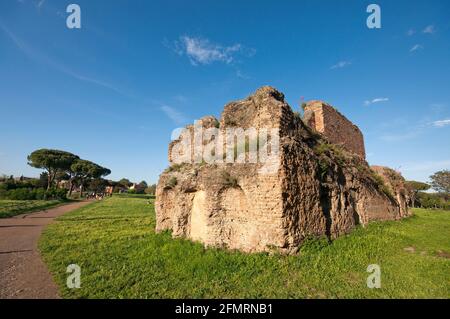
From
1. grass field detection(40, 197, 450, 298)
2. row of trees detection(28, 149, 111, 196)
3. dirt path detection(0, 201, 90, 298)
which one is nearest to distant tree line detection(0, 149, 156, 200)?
row of trees detection(28, 149, 111, 196)

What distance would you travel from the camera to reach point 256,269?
600 centimetres

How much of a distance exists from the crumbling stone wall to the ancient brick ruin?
3.61 meters

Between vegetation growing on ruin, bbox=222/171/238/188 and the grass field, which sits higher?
vegetation growing on ruin, bbox=222/171/238/188

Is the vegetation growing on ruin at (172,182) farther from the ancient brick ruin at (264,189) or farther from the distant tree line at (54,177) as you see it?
the distant tree line at (54,177)

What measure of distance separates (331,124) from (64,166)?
174 feet

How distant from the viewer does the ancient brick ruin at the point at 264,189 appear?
6.76m

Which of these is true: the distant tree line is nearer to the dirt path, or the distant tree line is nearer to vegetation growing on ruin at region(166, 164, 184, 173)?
the dirt path

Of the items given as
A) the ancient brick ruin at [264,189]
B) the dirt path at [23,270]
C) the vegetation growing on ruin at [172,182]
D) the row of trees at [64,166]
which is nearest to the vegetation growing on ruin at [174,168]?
the ancient brick ruin at [264,189]

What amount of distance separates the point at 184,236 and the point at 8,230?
10797 mm

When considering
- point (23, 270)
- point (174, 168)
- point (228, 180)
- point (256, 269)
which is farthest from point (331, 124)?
point (23, 270)

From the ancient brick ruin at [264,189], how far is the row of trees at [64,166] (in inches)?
1792

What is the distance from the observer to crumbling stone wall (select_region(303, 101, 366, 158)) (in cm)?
1423

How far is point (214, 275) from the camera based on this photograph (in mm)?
5824

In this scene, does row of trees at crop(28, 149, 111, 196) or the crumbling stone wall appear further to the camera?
row of trees at crop(28, 149, 111, 196)
